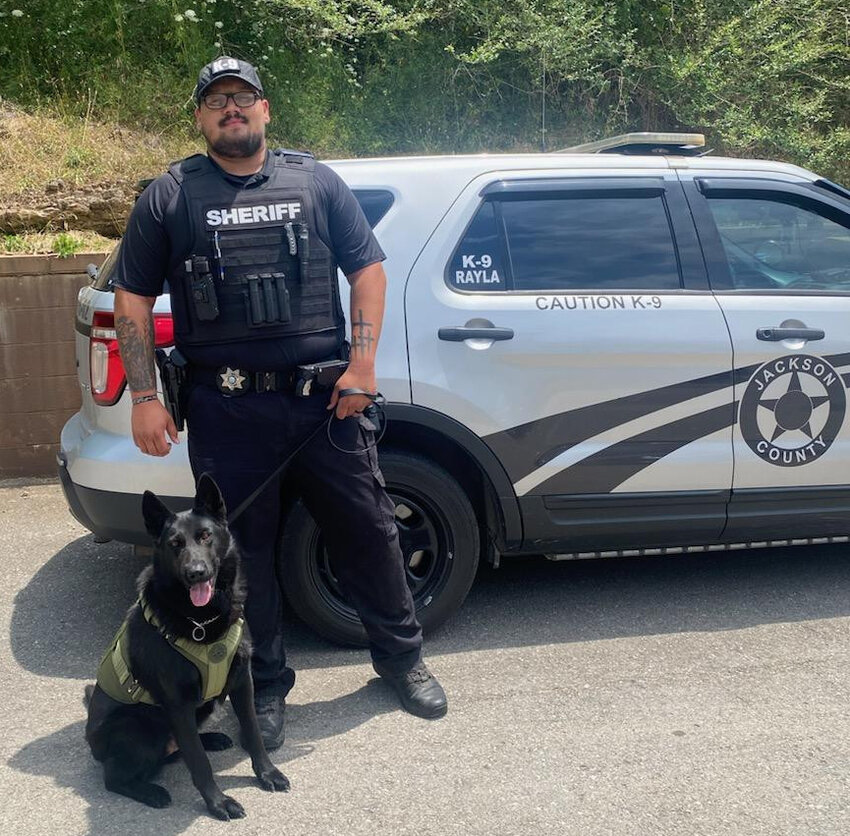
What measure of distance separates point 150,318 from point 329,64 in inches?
274

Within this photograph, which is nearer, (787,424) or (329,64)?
(787,424)

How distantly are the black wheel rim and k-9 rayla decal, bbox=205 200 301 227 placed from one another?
1.19 m

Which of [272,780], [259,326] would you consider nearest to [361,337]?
[259,326]

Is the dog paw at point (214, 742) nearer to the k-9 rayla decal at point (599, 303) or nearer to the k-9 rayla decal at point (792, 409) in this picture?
the k-9 rayla decal at point (599, 303)

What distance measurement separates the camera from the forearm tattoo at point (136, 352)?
10.2ft

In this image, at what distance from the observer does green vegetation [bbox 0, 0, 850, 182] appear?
28.7 feet

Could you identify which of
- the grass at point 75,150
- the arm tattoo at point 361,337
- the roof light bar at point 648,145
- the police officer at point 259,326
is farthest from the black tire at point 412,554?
the grass at point 75,150

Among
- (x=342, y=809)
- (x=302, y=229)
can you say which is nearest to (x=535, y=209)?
(x=302, y=229)

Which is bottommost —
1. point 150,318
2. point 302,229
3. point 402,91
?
point 150,318

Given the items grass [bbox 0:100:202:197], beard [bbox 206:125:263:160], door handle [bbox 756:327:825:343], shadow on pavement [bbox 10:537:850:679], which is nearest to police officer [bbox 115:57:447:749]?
beard [bbox 206:125:263:160]

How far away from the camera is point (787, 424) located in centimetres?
398

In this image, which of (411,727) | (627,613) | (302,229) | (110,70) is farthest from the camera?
(110,70)

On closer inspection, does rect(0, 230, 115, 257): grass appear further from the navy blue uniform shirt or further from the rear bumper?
the navy blue uniform shirt

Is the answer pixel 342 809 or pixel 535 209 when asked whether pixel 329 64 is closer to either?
pixel 535 209
